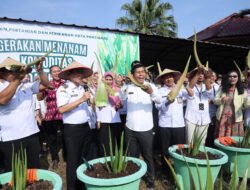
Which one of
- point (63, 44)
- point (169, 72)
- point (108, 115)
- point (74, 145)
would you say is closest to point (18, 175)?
point (74, 145)

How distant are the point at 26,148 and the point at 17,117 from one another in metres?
0.32

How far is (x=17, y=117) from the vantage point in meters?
2.18

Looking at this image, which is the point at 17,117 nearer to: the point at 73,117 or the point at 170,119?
the point at 73,117

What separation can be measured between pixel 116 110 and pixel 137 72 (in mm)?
781

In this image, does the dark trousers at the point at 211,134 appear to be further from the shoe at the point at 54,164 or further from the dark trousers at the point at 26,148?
the dark trousers at the point at 26,148

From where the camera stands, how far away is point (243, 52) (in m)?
8.22

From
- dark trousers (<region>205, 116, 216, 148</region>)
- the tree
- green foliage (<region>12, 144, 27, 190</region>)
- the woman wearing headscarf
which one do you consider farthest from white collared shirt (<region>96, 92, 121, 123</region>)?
the tree

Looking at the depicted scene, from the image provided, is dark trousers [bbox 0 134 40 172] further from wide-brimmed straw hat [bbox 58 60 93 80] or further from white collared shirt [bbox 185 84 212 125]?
white collared shirt [bbox 185 84 212 125]

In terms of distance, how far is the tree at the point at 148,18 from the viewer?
1836 centimetres

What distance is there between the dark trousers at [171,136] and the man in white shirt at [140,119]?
1.38 feet

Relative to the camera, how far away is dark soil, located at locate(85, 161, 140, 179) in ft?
6.73

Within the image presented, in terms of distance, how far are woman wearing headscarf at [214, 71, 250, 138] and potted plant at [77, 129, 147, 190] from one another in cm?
163

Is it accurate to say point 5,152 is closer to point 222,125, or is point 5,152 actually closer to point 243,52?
point 222,125

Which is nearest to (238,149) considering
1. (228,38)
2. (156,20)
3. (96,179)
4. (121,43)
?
(96,179)
